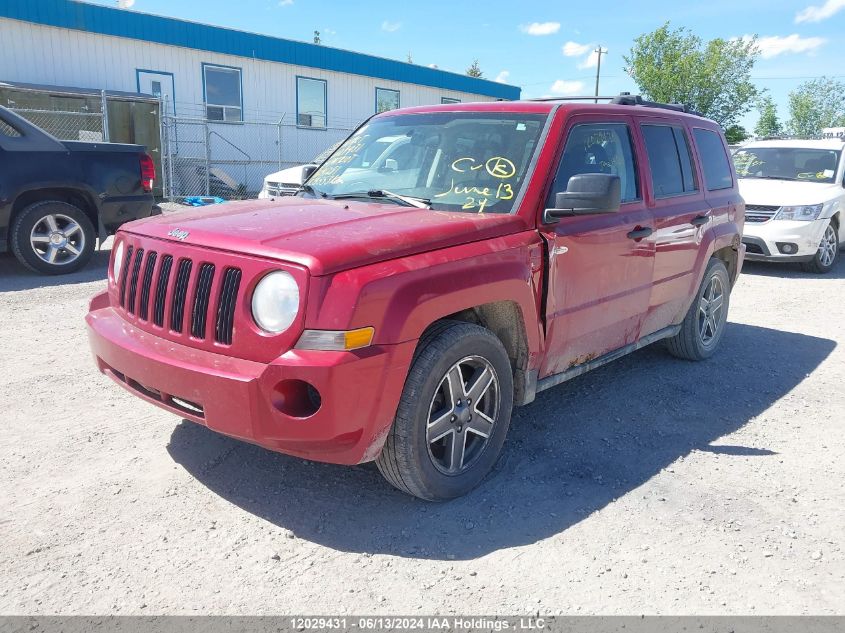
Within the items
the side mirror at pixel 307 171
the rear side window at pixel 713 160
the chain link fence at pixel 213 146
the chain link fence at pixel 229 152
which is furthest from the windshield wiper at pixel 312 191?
the chain link fence at pixel 229 152

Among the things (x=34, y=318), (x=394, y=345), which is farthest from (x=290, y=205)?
(x=34, y=318)

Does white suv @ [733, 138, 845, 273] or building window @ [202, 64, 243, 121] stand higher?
building window @ [202, 64, 243, 121]

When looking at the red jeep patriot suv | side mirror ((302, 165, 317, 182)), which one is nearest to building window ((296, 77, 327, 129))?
side mirror ((302, 165, 317, 182))

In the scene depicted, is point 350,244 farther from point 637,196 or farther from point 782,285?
point 782,285

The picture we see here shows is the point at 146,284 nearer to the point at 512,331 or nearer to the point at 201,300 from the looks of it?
the point at 201,300

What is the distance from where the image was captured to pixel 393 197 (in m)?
3.68

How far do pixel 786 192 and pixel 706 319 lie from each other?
17.6ft

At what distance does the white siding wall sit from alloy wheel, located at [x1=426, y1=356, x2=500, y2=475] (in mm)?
15294

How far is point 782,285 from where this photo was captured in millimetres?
9039

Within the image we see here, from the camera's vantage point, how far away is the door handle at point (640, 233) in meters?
4.11

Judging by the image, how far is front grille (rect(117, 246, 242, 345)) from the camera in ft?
9.20

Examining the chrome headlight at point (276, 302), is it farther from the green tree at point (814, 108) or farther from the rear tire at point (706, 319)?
the green tree at point (814, 108)

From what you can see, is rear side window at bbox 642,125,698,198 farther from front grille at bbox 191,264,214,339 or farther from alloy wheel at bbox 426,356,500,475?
front grille at bbox 191,264,214,339

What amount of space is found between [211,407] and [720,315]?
4.47m
